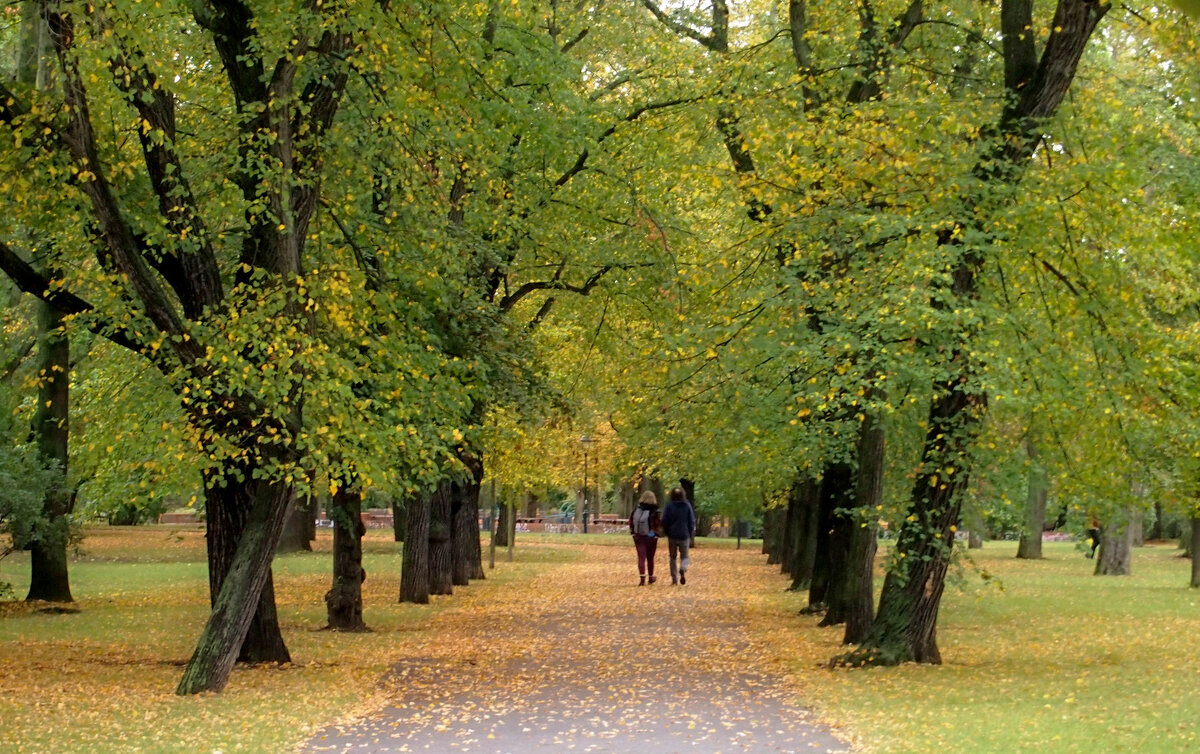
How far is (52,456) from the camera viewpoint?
20.8 m

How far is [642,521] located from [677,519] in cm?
79

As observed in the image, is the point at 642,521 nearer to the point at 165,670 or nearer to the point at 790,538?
the point at 790,538

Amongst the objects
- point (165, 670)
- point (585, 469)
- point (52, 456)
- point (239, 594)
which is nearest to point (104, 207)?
point (239, 594)

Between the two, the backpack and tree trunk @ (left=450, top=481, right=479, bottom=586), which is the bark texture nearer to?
the backpack

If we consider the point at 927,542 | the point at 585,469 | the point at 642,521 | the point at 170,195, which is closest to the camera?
the point at 170,195

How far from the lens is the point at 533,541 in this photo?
53.9m

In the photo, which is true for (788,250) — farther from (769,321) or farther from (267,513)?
(267,513)

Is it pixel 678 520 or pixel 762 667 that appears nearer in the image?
pixel 762 667

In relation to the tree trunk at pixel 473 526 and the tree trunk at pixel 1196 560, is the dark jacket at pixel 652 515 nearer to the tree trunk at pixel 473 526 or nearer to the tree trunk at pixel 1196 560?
the tree trunk at pixel 473 526

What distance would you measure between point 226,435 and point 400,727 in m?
3.03

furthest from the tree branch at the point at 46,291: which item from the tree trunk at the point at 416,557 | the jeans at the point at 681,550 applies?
the jeans at the point at 681,550

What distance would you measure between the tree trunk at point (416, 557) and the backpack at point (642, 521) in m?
5.33

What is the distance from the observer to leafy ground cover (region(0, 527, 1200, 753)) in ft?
29.7

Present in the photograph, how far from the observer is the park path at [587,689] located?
29.8ft
